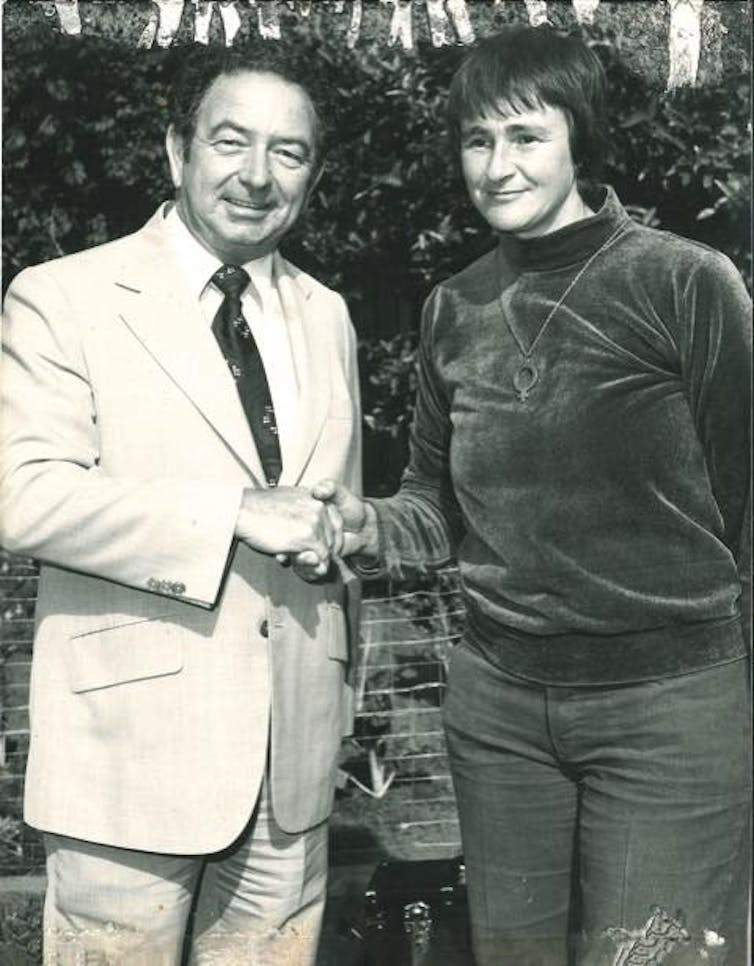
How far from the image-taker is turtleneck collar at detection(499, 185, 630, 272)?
301 centimetres

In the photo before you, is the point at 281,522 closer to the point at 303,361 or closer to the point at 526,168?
the point at 303,361

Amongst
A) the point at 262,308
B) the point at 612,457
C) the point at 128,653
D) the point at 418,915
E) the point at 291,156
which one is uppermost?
the point at 291,156

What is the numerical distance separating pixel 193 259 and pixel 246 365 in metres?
0.27

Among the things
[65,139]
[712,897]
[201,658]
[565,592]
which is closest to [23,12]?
[65,139]

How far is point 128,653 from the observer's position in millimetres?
2932

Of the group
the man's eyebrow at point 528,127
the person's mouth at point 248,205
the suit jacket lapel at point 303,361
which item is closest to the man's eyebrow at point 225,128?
the person's mouth at point 248,205

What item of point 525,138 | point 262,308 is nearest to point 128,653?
point 262,308

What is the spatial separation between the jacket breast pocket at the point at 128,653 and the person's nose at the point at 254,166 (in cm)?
99

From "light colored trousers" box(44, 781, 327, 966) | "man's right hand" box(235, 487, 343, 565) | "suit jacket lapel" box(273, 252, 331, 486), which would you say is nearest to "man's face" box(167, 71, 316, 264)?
"suit jacket lapel" box(273, 252, 331, 486)

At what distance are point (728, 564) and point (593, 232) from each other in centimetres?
81

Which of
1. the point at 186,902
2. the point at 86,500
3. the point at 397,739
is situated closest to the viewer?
the point at 86,500

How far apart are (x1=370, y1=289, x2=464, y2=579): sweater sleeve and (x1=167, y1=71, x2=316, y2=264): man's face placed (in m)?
0.45

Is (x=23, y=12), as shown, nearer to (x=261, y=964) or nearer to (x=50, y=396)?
(x=50, y=396)

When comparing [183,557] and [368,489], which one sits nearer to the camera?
[183,557]
